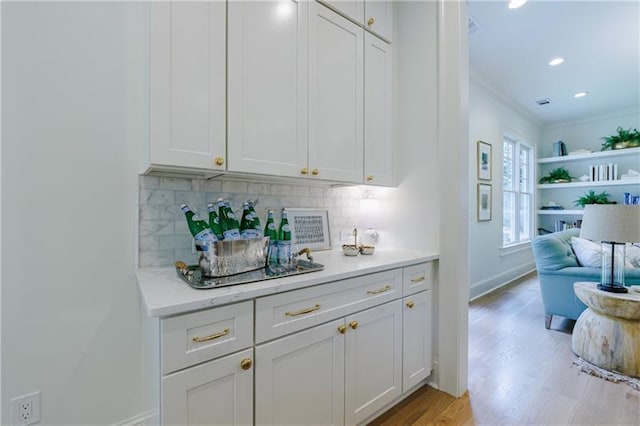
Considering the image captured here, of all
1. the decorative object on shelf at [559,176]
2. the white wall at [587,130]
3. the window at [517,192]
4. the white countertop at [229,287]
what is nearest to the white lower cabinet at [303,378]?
the white countertop at [229,287]

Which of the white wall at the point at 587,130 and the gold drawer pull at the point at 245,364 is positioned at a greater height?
the white wall at the point at 587,130

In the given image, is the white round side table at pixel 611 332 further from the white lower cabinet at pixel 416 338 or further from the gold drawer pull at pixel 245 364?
the gold drawer pull at pixel 245 364

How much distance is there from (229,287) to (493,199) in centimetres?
419

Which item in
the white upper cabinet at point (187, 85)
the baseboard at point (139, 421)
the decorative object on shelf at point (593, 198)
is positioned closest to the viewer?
the white upper cabinet at point (187, 85)

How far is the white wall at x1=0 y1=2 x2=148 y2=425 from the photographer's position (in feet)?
3.89

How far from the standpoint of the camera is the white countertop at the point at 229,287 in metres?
0.92

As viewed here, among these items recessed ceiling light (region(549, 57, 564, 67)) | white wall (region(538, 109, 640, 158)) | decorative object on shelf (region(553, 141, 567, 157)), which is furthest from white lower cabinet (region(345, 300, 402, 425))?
white wall (region(538, 109, 640, 158))

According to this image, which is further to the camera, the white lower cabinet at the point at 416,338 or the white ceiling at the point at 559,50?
the white ceiling at the point at 559,50

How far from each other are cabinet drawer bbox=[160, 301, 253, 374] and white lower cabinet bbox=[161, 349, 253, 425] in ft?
0.10

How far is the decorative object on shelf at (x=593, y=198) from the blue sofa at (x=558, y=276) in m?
3.15

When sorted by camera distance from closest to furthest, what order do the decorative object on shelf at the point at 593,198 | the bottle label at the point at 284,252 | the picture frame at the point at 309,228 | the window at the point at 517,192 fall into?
1. the bottle label at the point at 284,252
2. the picture frame at the point at 309,228
3. the window at the point at 517,192
4. the decorative object on shelf at the point at 593,198

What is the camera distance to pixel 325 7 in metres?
1.70

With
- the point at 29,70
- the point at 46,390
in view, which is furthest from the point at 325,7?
the point at 46,390

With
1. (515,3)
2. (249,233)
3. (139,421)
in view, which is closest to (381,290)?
(249,233)
